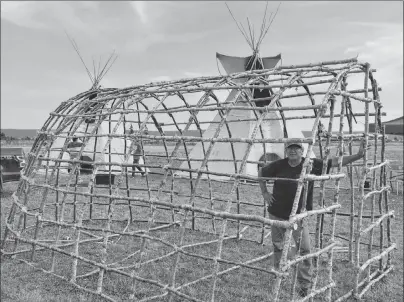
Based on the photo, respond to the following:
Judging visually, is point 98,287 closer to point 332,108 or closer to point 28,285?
point 28,285

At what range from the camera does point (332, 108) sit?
4121mm

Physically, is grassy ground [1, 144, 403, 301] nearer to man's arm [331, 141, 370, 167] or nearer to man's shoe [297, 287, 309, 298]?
man's shoe [297, 287, 309, 298]

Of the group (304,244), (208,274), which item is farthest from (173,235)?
(304,244)

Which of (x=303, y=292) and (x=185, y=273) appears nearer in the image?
(x=303, y=292)

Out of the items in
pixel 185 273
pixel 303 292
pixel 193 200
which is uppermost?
pixel 193 200

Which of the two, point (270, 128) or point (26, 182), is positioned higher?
point (270, 128)

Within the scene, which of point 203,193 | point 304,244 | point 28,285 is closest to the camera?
point 304,244

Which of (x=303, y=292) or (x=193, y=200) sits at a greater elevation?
(x=193, y=200)

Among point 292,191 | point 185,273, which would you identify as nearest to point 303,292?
point 292,191

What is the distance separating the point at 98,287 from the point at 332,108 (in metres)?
3.24

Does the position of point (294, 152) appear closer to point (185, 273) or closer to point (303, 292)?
point (303, 292)

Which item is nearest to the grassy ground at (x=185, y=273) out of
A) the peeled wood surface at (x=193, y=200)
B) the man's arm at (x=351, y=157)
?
the peeled wood surface at (x=193, y=200)

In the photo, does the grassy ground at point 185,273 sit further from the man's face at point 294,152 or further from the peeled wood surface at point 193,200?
the man's face at point 294,152

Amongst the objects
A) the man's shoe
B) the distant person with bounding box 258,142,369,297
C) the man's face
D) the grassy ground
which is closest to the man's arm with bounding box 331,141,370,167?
the distant person with bounding box 258,142,369,297
